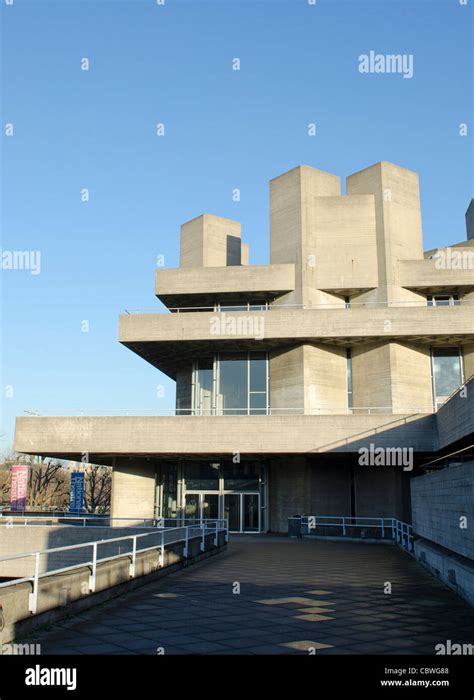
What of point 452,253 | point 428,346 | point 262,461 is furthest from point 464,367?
point 262,461

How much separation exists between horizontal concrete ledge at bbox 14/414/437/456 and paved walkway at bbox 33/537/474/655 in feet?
49.2

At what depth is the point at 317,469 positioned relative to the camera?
3447 centimetres

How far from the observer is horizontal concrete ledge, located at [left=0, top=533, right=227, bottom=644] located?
26.8 feet

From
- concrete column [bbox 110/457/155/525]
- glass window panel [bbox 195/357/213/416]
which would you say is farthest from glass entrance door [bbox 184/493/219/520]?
glass window panel [bbox 195/357/213/416]

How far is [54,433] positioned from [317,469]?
13.8 metres

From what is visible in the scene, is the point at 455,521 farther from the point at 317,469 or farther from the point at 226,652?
the point at 317,469

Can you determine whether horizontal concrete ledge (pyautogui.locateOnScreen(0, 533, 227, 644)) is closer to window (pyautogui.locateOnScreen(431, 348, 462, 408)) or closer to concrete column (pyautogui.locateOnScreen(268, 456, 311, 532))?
concrete column (pyautogui.locateOnScreen(268, 456, 311, 532))

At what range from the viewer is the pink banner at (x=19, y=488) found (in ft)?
126

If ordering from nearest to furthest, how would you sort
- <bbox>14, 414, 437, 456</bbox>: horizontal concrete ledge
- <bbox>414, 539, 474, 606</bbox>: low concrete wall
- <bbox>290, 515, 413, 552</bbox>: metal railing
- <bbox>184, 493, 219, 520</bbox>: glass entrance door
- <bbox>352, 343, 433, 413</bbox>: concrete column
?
1. <bbox>414, 539, 474, 606</bbox>: low concrete wall
2. <bbox>290, 515, 413, 552</bbox>: metal railing
3. <bbox>14, 414, 437, 456</bbox>: horizontal concrete ledge
4. <bbox>352, 343, 433, 413</bbox>: concrete column
5. <bbox>184, 493, 219, 520</bbox>: glass entrance door

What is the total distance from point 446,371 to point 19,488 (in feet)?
83.5

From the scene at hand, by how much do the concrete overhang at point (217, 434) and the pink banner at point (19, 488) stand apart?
202 inches

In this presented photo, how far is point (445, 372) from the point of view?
35.8 metres

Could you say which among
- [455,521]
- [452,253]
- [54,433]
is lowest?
[455,521]

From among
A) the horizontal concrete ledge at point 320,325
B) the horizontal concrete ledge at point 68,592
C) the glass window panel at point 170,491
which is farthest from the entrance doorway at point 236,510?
the horizontal concrete ledge at point 68,592
